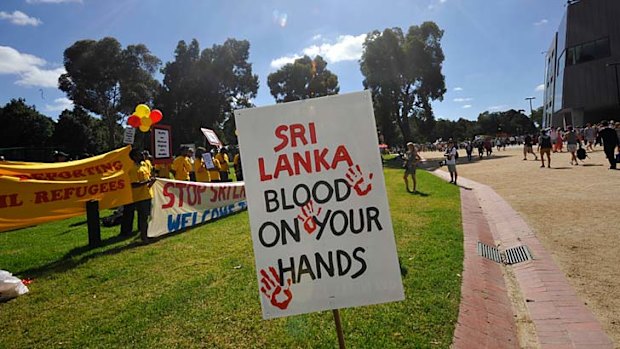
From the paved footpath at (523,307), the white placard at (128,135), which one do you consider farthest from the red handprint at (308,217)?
the white placard at (128,135)

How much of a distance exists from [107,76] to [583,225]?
39650mm

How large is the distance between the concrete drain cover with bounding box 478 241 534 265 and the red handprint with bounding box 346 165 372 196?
12.6ft

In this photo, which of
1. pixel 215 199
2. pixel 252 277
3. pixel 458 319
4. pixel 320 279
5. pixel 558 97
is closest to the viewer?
pixel 320 279

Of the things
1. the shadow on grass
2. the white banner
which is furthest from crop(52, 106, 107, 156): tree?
the shadow on grass

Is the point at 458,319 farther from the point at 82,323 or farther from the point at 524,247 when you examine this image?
the point at 82,323

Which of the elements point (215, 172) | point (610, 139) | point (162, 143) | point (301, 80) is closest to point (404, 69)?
point (301, 80)

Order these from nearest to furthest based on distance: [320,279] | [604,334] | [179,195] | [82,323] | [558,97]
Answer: [320,279] → [604,334] → [82,323] → [179,195] → [558,97]

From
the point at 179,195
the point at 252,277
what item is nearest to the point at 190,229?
the point at 179,195

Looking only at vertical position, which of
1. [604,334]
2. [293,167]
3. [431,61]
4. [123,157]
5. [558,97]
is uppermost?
[431,61]

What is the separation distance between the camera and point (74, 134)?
150 ft

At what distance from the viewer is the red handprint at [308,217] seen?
245 cm

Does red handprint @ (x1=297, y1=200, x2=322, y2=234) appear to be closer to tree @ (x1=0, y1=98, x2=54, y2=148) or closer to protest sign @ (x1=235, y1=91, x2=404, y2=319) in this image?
protest sign @ (x1=235, y1=91, x2=404, y2=319)

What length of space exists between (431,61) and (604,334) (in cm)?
3555

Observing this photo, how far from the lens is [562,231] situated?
6.45 m
